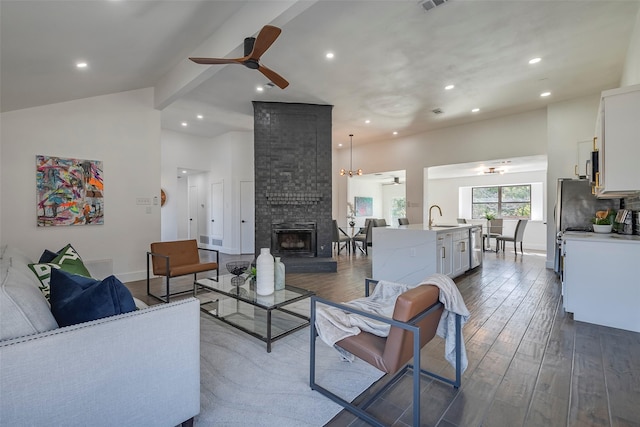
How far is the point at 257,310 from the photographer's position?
10.8 ft

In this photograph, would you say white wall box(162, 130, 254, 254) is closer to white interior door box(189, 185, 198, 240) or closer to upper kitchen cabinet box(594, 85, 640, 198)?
white interior door box(189, 185, 198, 240)

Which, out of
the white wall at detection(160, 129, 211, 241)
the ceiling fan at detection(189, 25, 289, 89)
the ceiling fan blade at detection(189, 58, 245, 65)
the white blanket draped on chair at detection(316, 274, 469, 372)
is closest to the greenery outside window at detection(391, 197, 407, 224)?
the white wall at detection(160, 129, 211, 241)

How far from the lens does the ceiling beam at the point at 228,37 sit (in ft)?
8.47

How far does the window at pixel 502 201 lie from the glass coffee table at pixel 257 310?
8.34 meters

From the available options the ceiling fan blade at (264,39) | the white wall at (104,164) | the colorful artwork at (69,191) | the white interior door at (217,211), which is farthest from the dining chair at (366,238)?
the colorful artwork at (69,191)

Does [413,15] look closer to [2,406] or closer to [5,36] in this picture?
[5,36]

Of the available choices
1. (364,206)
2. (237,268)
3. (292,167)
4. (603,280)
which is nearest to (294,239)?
(292,167)

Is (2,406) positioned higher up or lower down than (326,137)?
lower down

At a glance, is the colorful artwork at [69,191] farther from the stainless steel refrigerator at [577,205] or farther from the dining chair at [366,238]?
the stainless steel refrigerator at [577,205]

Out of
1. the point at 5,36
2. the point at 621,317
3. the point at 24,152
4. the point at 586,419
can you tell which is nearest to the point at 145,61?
the point at 5,36

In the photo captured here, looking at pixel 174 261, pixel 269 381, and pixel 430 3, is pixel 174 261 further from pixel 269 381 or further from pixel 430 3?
pixel 430 3

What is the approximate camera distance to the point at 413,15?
305 centimetres

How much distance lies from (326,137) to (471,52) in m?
2.84

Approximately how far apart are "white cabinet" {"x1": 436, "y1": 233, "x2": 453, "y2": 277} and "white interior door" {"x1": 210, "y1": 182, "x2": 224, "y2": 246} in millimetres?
5773
